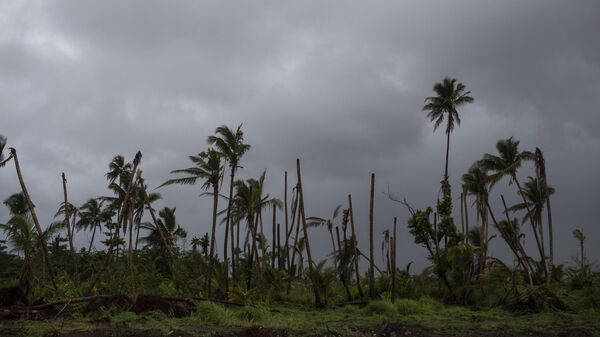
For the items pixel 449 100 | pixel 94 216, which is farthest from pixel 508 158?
pixel 94 216

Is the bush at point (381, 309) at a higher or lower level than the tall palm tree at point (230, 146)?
lower

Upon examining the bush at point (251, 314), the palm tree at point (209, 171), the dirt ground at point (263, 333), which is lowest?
the dirt ground at point (263, 333)

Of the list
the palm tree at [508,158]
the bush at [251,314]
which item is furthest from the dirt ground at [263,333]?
the palm tree at [508,158]

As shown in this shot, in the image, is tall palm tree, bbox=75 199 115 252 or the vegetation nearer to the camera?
the vegetation

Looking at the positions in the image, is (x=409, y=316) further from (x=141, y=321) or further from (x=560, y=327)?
(x=141, y=321)

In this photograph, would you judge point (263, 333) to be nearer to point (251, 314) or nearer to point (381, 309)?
point (251, 314)

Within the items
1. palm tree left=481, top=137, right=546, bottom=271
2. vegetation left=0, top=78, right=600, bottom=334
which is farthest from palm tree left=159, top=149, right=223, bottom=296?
palm tree left=481, top=137, right=546, bottom=271

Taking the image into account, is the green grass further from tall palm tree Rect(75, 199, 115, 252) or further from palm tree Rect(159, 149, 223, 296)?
tall palm tree Rect(75, 199, 115, 252)

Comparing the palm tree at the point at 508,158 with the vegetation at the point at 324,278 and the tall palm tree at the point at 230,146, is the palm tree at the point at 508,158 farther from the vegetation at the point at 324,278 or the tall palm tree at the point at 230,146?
the tall palm tree at the point at 230,146

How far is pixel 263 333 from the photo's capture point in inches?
524

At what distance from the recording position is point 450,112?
35625mm

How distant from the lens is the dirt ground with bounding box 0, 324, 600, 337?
13.0 metres

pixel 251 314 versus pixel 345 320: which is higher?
pixel 251 314

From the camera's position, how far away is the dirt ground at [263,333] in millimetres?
12977
